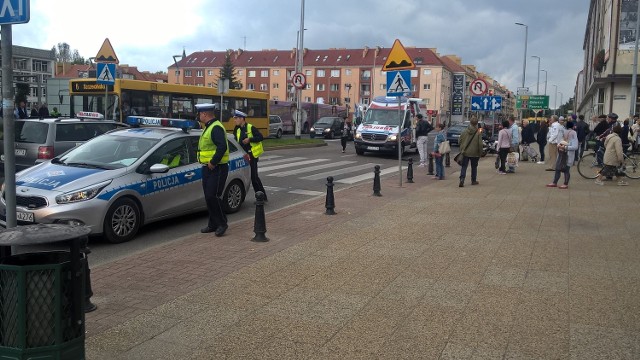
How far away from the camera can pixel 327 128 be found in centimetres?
3866

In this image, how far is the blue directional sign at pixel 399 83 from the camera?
489 inches

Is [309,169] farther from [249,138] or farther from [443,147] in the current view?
[249,138]

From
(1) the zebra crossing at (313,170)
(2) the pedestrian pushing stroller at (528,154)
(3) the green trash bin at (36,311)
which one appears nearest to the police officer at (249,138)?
(1) the zebra crossing at (313,170)

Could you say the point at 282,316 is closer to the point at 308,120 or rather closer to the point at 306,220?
the point at 306,220

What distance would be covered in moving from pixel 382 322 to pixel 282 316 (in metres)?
0.82

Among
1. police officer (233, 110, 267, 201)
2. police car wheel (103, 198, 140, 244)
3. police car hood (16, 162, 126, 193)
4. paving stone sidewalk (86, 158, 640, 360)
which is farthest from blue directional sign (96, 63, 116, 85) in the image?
police car wheel (103, 198, 140, 244)

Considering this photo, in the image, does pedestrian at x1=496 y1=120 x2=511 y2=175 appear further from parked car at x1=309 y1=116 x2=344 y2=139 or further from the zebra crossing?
parked car at x1=309 y1=116 x2=344 y2=139

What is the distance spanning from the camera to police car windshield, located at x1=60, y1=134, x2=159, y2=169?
7.90 m

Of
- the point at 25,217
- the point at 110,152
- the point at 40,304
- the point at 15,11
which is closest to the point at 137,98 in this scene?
the point at 110,152

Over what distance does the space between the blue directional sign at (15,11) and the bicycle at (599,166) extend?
1376 centimetres

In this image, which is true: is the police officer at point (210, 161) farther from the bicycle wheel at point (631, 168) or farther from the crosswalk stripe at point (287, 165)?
the bicycle wheel at point (631, 168)

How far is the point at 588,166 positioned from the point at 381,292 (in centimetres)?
1228

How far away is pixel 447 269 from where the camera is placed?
19.8ft

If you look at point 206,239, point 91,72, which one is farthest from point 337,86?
point 206,239
